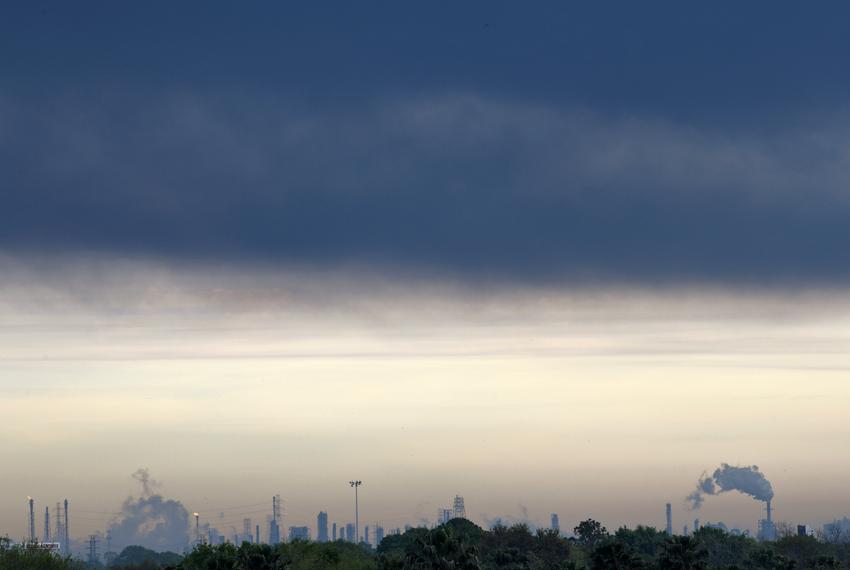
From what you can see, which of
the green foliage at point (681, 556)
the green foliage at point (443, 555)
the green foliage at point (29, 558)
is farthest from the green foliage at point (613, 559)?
the green foliage at point (29, 558)

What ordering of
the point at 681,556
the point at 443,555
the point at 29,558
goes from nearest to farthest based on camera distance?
the point at 443,555 → the point at 29,558 → the point at 681,556

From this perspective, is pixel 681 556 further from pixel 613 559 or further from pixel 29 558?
pixel 29 558

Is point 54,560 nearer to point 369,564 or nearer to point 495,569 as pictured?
point 369,564

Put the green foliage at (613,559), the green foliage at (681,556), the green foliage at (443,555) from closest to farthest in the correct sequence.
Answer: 1. the green foliage at (443,555)
2. the green foliage at (613,559)
3. the green foliage at (681,556)

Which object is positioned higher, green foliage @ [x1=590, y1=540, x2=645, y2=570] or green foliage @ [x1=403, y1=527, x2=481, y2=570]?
green foliage @ [x1=403, y1=527, x2=481, y2=570]

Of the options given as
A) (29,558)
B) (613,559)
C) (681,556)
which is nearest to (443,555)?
(613,559)

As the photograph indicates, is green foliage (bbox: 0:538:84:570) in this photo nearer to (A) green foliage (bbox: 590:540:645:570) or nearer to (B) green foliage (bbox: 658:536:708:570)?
(A) green foliage (bbox: 590:540:645:570)

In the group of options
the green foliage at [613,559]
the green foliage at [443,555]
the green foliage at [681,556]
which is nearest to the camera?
the green foliage at [443,555]

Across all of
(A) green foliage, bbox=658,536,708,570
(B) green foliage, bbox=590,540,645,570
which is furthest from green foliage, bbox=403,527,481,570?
(A) green foliage, bbox=658,536,708,570

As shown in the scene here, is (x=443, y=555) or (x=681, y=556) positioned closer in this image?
(x=443, y=555)

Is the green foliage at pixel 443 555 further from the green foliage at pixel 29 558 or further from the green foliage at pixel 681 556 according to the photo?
the green foliage at pixel 29 558

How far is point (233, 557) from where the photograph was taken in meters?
108

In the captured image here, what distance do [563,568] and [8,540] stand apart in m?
62.9

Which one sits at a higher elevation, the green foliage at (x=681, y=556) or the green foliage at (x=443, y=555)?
the green foliage at (x=443, y=555)
